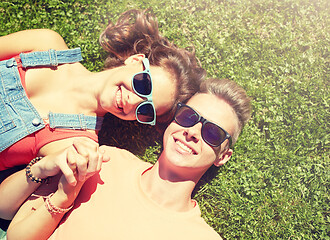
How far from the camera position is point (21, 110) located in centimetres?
346

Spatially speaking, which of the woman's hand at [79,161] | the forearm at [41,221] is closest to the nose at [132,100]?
the woman's hand at [79,161]

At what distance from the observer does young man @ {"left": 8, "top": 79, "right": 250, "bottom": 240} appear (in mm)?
3057

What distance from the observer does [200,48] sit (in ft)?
15.4

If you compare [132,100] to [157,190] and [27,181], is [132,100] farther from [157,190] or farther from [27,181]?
[27,181]

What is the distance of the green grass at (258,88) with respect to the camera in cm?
430

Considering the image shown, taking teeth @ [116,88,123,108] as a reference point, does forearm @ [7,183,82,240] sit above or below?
below

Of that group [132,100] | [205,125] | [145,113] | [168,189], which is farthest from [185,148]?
[132,100]

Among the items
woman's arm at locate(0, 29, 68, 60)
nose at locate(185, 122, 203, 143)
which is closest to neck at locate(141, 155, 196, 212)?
nose at locate(185, 122, 203, 143)

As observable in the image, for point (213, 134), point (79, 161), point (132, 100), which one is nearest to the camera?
point (79, 161)

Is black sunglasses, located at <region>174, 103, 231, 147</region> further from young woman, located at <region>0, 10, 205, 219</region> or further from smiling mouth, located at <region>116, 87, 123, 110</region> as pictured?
smiling mouth, located at <region>116, 87, 123, 110</region>

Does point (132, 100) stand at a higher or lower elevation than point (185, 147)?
higher

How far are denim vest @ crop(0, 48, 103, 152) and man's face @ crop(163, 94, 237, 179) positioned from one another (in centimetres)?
112

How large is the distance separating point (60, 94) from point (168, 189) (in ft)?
5.88

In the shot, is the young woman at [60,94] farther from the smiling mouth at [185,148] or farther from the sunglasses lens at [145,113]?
the smiling mouth at [185,148]
